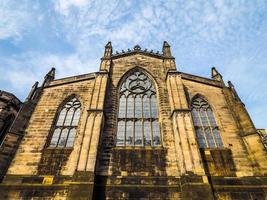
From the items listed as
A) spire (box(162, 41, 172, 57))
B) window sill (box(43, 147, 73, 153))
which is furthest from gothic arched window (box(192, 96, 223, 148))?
window sill (box(43, 147, 73, 153))

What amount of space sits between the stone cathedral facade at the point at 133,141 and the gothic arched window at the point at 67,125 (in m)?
0.06

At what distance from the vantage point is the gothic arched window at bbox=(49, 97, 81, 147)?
1073cm

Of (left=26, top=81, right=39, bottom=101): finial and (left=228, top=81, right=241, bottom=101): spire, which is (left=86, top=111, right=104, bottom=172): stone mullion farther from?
(left=228, top=81, right=241, bottom=101): spire

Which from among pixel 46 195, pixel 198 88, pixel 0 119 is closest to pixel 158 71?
pixel 198 88

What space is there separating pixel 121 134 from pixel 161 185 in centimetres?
352

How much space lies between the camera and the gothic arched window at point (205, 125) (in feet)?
35.4

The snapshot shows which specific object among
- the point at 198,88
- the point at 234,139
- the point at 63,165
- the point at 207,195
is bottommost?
the point at 207,195

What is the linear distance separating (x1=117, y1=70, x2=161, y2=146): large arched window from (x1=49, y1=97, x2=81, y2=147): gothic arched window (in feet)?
8.74

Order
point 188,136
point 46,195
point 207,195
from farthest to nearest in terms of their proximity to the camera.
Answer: point 188,136 < point 46,195 < point 207,195

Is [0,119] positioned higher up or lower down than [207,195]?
higher up

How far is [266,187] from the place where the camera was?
28.9 feet

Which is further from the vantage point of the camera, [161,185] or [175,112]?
[175,112]

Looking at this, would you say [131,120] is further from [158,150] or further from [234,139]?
[234,139]

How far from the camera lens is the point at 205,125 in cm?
1163
